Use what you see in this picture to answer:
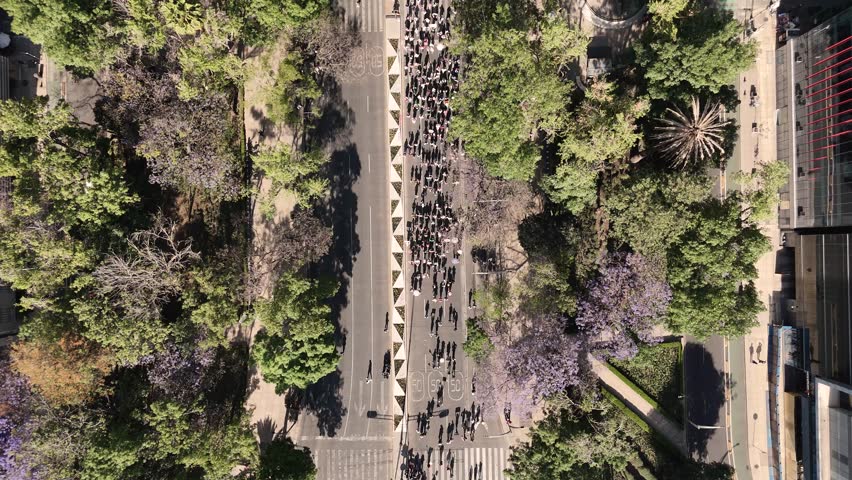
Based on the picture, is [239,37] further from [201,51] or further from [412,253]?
[412,253]

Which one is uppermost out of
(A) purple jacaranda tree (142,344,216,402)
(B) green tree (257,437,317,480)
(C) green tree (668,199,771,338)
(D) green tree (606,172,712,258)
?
(D) green tree (606,172,712,258)

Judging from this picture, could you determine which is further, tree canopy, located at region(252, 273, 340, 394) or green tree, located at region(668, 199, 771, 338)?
tree canopy, located at region(252, 273, 340, 394)

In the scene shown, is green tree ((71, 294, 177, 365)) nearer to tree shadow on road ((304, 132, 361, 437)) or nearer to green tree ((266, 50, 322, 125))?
tree shadow on road ((304, 132, 361, 437))

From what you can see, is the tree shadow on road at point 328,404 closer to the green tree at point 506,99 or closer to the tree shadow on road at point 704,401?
the green tree at point 506,99

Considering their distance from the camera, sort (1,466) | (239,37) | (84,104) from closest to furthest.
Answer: (1,466) < (239,37) < (84,104)

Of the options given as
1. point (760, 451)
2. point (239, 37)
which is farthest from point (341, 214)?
point (760, 451)

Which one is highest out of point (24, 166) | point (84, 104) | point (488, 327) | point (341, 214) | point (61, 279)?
point (84, 104)

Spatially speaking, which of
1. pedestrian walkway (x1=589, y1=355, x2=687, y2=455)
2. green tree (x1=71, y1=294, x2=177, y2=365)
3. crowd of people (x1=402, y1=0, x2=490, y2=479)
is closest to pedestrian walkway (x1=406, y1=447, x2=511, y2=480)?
crowd of people (x1=402, y1=0, x2=490, y2=479)

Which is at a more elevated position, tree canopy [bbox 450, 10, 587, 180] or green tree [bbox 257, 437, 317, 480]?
tree canopy [bbox 450, 10, 587, 180]
